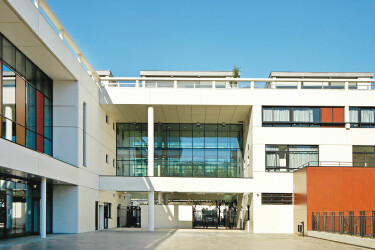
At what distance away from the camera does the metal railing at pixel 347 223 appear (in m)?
18.0

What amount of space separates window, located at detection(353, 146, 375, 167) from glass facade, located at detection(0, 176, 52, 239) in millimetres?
19882

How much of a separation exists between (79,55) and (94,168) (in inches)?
288

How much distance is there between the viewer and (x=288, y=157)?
32062mm

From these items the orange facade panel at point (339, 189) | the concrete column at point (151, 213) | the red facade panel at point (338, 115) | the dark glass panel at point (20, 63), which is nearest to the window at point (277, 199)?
the orange facade panel at point (339, 189)

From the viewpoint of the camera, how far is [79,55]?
27672 millimetres

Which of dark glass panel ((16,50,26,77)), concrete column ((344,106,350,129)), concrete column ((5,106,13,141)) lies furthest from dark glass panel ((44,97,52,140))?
concrete column ((344,106,350,129))

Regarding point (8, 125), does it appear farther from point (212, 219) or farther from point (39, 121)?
point (212, 219)

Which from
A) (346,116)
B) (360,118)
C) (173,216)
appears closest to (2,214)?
(173,216)

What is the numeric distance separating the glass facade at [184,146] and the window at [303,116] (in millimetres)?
6467

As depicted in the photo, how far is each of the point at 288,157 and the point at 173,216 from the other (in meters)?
9.70

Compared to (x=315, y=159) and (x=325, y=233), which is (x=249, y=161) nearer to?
(x=315, y=159)

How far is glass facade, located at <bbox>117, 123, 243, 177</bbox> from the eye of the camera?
124 ft

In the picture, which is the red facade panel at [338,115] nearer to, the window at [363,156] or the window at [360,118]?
the window at [360,118]

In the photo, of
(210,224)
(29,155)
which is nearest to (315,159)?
(210,224)
